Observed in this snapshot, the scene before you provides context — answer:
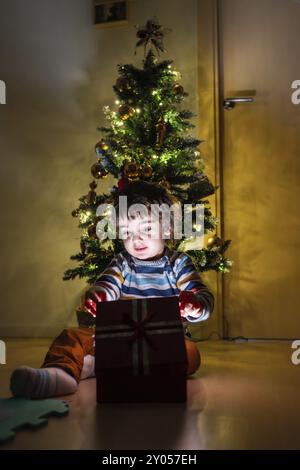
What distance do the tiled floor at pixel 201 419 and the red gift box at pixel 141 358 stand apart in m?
0.04

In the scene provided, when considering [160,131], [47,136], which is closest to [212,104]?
[160,131]

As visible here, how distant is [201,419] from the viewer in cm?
122

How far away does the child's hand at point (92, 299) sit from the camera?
5.65 feet

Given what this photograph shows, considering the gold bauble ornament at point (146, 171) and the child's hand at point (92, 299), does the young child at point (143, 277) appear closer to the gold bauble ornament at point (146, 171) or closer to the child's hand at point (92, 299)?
the child's hand at point (92, 299)

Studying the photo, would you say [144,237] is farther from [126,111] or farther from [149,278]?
[126,111]

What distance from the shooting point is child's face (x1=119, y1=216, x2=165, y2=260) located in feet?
6.07

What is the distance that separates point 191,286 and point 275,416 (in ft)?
1.98

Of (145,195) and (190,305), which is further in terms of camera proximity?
(145,195)

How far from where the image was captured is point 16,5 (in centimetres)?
280

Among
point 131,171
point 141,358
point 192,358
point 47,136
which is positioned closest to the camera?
point 141,358

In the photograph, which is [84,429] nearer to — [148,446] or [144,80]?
[148,446]

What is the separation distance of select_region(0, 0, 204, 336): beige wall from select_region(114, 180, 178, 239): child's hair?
0.83 m

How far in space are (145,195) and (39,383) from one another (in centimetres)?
74

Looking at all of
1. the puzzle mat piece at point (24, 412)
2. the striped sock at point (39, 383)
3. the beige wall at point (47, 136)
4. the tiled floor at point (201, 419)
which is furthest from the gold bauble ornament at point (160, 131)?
the puzzle mat piece at point (24, 412)
